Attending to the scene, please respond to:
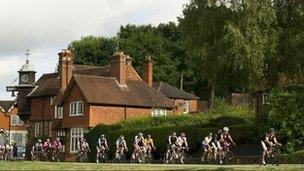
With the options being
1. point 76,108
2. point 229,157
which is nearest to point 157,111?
point 76,108

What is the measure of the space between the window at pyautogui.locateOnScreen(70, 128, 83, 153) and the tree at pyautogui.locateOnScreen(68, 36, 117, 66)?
34.2 meters

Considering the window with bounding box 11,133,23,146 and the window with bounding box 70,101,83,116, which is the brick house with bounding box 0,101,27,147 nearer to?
the window with bounding box 11,133,23,146

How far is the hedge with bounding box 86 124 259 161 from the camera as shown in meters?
45.7

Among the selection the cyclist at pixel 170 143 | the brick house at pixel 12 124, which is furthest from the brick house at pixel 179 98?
the cyclist at pixel 170 143

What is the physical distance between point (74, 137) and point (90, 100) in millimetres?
6263

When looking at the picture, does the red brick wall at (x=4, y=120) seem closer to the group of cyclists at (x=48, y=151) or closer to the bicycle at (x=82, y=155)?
the group of cyclists at (x=48, y=151)

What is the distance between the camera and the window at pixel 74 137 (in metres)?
69.4

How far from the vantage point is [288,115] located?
43.1 metres

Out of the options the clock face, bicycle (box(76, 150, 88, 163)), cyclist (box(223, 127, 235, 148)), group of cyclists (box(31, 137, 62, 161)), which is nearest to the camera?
cyclist (box(223, 127, 235, 148))

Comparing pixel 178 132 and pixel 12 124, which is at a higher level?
pixel 12 124

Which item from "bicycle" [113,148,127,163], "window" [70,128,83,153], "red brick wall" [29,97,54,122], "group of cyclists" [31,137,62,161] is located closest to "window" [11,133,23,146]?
"red brick wall" [29,97,54,122]

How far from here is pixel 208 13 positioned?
4666 cm

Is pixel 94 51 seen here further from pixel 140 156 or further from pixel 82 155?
pixel 140 156

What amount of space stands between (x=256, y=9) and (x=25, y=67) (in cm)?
5490
